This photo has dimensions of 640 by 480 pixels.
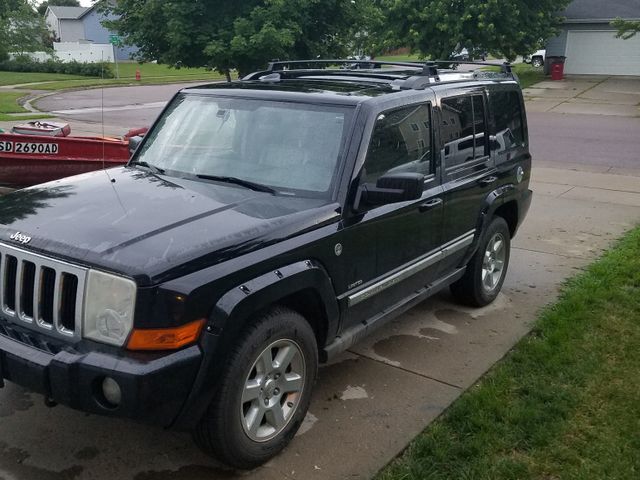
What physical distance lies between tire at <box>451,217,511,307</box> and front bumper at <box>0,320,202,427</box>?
10.3 ft

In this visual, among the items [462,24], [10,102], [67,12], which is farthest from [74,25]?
[462,24]

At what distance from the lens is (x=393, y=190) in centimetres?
368

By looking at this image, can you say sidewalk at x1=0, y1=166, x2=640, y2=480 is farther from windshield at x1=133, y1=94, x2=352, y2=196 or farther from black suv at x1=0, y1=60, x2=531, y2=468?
windshield at x1=133, y1=94, x2=352, y2=196

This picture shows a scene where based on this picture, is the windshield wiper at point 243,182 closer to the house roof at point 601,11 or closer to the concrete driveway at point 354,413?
the concrete driveway at point 354,413

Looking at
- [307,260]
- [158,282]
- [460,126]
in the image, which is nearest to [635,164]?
[460,126]

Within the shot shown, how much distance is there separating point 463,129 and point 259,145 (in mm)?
1740

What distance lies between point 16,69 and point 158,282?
160ft

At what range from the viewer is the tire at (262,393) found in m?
A: 3.09

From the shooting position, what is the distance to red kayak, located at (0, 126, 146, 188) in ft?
31.0

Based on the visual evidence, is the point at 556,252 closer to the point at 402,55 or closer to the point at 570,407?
the point at 570,407

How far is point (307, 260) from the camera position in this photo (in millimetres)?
3443

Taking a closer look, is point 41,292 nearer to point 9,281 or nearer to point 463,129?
point 9,281

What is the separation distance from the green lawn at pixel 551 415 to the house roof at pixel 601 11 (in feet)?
101

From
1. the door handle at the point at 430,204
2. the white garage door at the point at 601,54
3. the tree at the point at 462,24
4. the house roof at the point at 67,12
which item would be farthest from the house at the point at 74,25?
the door handle at the point at 430,204
